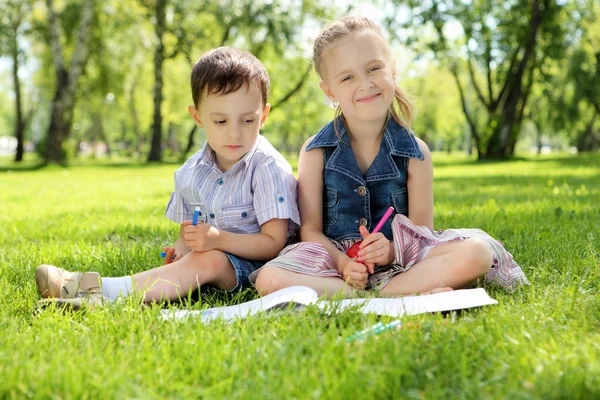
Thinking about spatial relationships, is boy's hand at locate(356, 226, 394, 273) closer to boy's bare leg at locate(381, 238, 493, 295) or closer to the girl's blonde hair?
boy's bare leg at locate(381, 238, 493, 295)

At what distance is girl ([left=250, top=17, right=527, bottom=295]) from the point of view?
255 centimetres

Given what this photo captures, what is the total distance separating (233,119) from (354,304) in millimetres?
1070

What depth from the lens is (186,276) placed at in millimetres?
2643

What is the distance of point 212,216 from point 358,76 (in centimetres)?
95

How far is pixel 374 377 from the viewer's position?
1.51 meters

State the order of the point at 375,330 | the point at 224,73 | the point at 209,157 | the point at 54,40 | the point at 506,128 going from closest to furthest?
the point at 375,330
the point at 224,73
the point at 209,157
the point at 54,40
the point at 506,128

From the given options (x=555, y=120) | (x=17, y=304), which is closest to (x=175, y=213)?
(x=17, y=304)

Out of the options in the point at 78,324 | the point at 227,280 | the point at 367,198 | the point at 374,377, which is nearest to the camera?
the point at 374,377

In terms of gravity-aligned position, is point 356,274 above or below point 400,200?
below

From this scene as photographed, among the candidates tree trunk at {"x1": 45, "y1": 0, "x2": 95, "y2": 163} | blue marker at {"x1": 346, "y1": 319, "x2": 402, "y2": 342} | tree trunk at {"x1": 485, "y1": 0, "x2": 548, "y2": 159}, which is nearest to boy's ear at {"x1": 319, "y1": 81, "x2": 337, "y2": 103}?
blue marker at {"x1": 346, "y1": 319, "x2": 402, "y2": 342}

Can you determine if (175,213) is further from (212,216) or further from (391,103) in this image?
(391,103)

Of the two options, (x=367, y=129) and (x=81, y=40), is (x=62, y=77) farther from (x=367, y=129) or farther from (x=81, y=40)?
(x=367, y=129)

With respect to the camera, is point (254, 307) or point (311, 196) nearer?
point (254, 307)

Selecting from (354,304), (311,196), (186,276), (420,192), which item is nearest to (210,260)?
(186,276)
